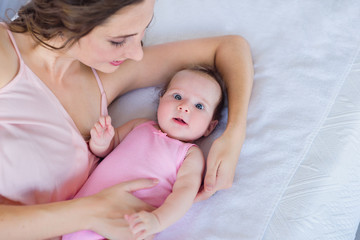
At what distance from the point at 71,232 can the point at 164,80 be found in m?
0.69

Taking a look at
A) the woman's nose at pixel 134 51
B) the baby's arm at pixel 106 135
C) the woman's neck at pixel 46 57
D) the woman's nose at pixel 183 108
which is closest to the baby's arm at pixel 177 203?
the woman's nose at pixel 183 108

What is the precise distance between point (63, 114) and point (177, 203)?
43 centimetres

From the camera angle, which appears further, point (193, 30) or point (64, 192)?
point (193, 30)

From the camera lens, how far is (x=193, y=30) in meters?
1.67

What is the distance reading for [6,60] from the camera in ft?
3.50

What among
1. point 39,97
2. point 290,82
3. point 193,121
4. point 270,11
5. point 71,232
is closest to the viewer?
point 71,232

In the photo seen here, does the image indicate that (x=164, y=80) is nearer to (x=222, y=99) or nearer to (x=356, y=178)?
(x=222, y=99)

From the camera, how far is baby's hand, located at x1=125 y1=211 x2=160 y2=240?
987mm

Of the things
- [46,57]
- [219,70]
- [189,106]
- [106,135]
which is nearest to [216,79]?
[219,70]

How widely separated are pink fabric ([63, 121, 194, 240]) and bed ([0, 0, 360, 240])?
121mm

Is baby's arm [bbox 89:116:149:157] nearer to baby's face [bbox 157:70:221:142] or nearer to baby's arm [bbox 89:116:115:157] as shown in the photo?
baby's arm [bbox 89:116:115:157]

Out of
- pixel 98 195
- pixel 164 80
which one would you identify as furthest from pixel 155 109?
pixel 98 195

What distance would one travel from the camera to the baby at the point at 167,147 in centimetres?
115

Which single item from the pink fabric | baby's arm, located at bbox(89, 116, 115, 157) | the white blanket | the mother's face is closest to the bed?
the white blanket
